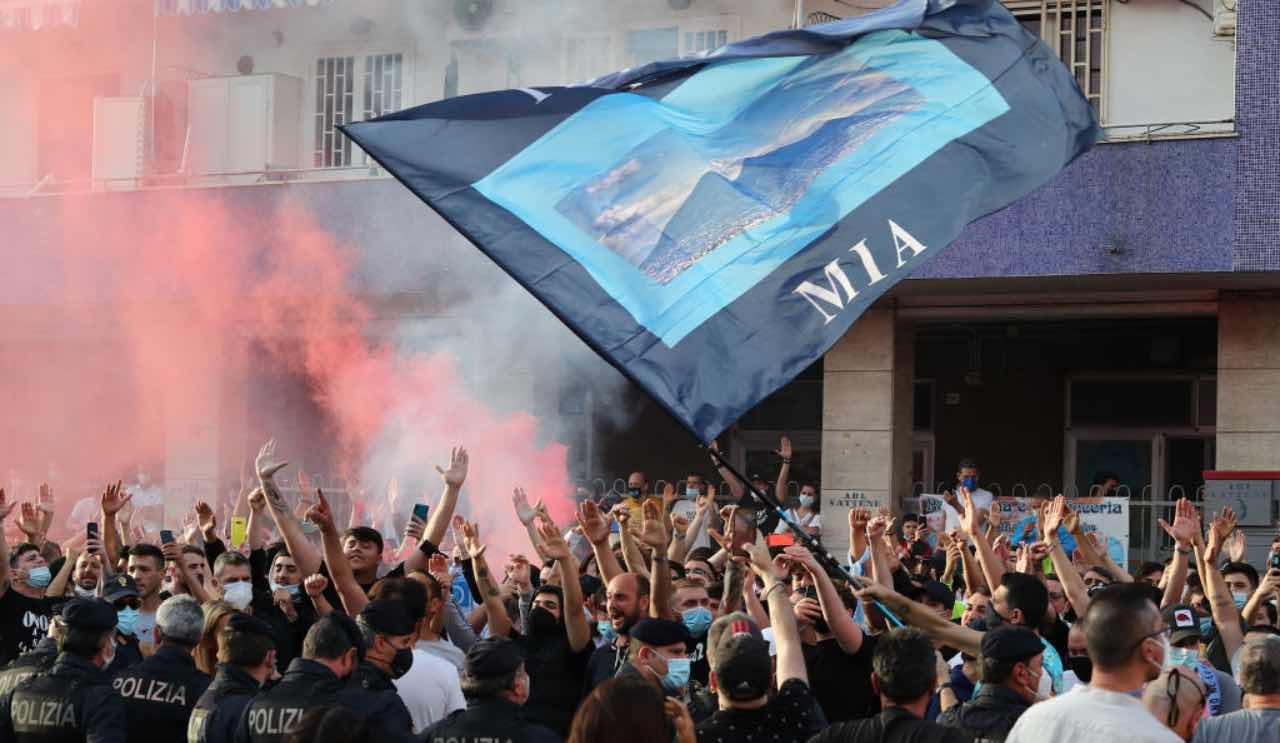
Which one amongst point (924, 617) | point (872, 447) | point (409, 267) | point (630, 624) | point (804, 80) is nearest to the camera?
point (924, 617)

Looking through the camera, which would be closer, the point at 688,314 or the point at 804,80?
the point at 688,314

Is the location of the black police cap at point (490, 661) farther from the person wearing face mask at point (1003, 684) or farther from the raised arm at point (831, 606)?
the raised arm at point (831, 606)

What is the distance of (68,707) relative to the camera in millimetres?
7160

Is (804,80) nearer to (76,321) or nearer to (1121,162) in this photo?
(1121,162)

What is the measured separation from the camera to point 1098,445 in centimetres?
2312

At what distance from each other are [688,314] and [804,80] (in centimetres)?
175

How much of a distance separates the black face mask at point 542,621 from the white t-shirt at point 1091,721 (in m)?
3.64

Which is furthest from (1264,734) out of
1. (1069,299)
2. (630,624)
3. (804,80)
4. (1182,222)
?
(1069,299)

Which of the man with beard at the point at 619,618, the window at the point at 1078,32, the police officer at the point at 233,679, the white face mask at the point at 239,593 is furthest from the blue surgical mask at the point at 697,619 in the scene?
the window at the point at 1078,32

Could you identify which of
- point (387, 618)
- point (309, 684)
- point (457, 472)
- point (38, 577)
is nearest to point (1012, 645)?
point (387, 618)

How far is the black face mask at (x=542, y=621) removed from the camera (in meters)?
8.35

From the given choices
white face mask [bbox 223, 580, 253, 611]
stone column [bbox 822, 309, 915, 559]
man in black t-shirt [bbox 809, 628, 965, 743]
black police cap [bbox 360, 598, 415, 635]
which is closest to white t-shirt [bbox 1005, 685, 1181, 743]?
man in black t-shirt [bbox 809, 628, 965, 743]

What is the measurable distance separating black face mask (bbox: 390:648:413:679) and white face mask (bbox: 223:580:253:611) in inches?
102

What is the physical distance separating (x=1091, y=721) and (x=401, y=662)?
298 centimetres
